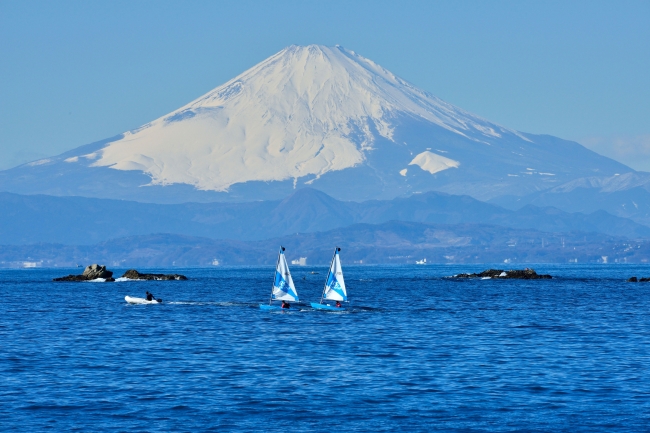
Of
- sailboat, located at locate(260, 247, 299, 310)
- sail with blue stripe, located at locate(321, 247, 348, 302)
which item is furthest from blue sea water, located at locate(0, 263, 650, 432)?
sail with blue stripe, located at locate(321, 247, 348, 302)

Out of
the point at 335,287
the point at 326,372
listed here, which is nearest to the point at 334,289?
the point at 335,287

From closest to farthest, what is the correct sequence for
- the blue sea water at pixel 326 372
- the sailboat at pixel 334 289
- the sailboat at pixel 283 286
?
the blue sea water at pixel 326 372 → the sailboat at pixel 283 286 → the sailboat at pixel 334 289

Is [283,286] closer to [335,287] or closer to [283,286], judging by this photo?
[283,286]

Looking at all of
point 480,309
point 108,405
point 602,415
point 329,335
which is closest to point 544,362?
point 602,415

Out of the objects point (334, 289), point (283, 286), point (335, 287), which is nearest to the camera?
point (283, 286)

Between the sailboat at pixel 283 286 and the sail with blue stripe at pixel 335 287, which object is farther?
the sail with blue stripe at pixel 335 287

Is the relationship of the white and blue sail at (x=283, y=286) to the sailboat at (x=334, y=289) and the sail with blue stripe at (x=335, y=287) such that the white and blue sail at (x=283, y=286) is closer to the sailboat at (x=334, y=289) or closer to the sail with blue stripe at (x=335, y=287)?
the sailboat at (x=334, y=289)

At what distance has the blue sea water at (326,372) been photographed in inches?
1731

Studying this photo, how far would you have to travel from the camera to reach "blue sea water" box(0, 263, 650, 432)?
43969 millimetres

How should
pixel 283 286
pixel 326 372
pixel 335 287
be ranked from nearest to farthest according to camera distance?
pixel 326 372 < pixel 283 286 < pixel 335 287

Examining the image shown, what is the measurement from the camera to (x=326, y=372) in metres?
56.2

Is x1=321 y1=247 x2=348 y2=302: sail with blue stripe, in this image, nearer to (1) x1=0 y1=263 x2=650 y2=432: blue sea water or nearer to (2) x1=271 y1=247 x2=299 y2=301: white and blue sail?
(1) x1=0 y1=263 x2=650 y2=432: blue sea water

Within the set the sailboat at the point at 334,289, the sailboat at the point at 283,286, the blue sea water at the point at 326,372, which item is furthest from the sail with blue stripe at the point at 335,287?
the sailboat at the point at 283,286

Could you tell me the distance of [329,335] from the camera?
75.3 m
